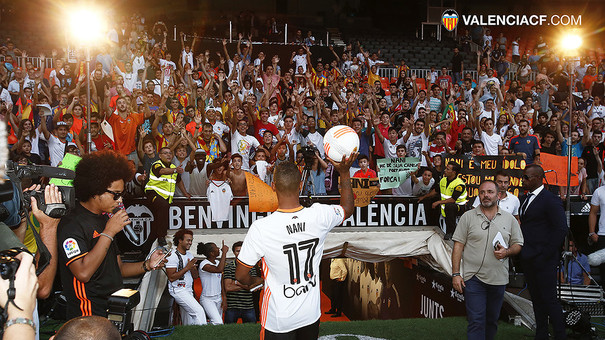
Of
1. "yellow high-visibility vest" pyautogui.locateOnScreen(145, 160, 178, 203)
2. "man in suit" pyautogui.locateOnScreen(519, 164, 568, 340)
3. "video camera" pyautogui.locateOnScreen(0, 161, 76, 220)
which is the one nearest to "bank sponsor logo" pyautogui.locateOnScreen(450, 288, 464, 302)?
"man in suit" pyautogui.locateOnScreen(519, 164, 568, 340)

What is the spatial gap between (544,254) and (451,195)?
3785 millimetres

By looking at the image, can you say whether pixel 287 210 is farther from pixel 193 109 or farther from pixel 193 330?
pixel 193 109

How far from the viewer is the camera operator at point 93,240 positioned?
3.47 meters

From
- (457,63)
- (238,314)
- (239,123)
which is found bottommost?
(238,314)

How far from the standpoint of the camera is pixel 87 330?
2043 millimetres

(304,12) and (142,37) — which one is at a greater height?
Result: (304,12)

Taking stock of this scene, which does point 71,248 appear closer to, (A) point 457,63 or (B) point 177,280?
(B) point 177,280

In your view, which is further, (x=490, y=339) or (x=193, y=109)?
(x=193, y=109)

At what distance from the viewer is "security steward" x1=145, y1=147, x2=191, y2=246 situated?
922 centimetres

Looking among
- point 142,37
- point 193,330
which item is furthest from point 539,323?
point 142,37

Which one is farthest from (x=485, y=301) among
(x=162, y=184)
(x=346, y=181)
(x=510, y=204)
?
(x=162, y=184)

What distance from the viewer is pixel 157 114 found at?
11008 millimetres

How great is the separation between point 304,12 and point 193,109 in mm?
20125

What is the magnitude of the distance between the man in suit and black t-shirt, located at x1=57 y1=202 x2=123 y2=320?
4.62 m
